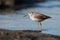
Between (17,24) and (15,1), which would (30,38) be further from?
(15,1)

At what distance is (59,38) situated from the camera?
4.48m

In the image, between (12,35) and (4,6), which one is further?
(4,6)

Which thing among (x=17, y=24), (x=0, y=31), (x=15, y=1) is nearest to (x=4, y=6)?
(x=15, y=1)

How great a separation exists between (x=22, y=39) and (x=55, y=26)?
1386 millimetres

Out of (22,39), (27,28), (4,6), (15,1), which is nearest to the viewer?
(22,39)

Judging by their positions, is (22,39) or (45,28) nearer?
(22,39)

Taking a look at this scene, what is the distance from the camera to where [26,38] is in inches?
174

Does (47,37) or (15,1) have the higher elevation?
(15,1)

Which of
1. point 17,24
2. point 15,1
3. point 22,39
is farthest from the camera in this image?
point 15,1

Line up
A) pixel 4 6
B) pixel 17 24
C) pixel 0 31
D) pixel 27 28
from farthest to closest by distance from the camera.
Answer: pixel 4 6 < pixel 17 24 < pixel 27 28 < pixel 0 31

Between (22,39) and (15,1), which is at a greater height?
(15,1)

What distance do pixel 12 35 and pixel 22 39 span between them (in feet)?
0.86

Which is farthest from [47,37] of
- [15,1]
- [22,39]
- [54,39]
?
[15,1]

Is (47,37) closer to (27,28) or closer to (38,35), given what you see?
(38,35)
